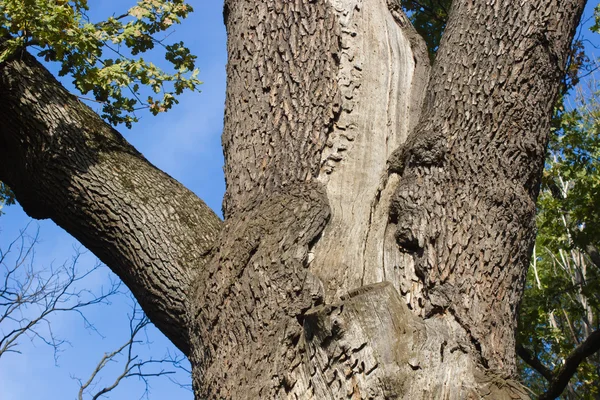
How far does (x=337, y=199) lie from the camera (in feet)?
9.62

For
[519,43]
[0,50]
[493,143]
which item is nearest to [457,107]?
[493,143]

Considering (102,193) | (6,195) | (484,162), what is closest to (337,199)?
(484,162)

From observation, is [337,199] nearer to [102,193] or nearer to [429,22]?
[102,193]

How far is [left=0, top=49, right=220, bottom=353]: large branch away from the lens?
3010 mm

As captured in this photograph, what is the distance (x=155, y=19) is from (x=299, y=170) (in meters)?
2.40

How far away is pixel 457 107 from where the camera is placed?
9.51 ft

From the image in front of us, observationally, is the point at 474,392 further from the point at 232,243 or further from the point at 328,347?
the point at 232,243

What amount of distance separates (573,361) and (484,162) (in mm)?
5536

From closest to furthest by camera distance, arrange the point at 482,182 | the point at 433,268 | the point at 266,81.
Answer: the point at 433,268 → the point at 482,182 → the point at 266,81

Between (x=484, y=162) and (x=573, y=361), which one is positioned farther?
(x=573, y=361)

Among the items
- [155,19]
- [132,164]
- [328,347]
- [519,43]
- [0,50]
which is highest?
[155,19]

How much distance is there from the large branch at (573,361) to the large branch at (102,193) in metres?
5.60

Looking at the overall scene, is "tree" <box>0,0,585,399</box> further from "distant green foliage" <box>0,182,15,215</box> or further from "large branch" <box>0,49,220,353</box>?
"distant green foliage" <box>0,182,15,215</box>

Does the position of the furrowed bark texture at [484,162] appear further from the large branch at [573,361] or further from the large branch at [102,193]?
the large branch at [573,361]
